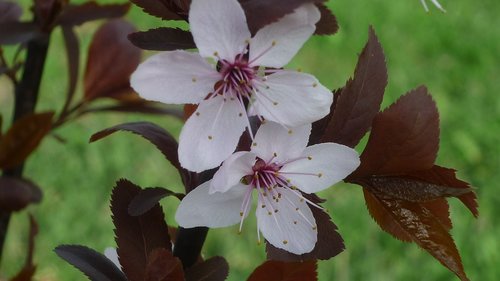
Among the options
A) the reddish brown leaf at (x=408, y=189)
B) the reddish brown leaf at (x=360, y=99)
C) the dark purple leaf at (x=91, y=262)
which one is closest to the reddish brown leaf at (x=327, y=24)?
the reddish brown leaf at (x=360, y=99)

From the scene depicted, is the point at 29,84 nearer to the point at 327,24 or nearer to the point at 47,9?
the point at 47,9

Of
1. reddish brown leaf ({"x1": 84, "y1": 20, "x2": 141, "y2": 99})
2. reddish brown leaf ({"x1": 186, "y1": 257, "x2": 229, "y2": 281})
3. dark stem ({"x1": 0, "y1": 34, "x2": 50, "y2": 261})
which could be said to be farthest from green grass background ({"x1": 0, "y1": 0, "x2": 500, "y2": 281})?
reddish brown leaf ({"x1": 186, "y1": 257, "x2": 229, "y2": 281})

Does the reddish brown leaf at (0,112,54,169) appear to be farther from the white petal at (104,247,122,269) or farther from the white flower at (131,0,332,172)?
the white flower at (131,0,332,172)

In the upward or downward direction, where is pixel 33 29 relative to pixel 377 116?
downward

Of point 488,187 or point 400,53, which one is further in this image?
point 400,53

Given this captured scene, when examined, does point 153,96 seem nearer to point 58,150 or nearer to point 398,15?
point 58,150

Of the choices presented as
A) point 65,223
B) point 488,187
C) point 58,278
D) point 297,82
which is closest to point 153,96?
point 297,82
